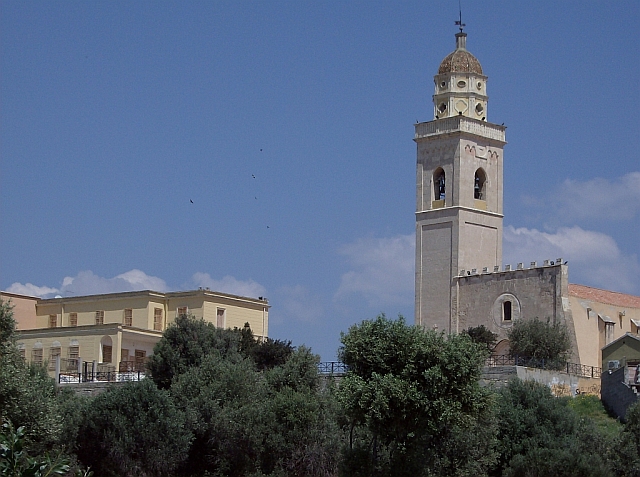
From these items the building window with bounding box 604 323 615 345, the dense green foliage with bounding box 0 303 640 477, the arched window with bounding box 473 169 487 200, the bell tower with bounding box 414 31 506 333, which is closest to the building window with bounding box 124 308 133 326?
the bell tower with bounding box 414 31 506 333

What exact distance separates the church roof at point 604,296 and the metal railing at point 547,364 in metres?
5.80

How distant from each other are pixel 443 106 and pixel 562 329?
626 inches

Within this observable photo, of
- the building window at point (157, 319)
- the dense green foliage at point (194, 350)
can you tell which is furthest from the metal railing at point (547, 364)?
the building window at point (157, 319)

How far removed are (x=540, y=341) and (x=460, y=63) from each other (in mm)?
18554

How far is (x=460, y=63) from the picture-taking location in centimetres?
6919

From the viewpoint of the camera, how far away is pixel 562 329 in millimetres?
59781

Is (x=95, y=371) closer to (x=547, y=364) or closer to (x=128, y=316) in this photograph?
(x=128, y=316)

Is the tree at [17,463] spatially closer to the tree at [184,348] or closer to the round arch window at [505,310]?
the tree at [184,348]

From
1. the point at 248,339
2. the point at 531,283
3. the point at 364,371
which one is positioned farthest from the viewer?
the point at 531,283

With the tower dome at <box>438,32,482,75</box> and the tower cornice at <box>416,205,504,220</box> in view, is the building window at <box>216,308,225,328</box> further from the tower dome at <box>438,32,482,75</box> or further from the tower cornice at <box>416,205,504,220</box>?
the tower dome at <box>438,32,482,75</box>

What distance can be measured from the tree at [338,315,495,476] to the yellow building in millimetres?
23674

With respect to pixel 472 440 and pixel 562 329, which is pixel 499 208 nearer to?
pixel 562 329

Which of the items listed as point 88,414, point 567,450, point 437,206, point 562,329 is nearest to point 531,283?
point 562,329

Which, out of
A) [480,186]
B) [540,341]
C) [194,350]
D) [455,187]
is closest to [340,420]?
[194,350]
